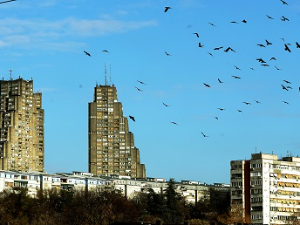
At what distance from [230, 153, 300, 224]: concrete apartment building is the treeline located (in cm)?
567

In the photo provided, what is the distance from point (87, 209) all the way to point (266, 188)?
149 feet

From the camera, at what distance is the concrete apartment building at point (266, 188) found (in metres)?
183

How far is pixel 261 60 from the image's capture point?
4838cm

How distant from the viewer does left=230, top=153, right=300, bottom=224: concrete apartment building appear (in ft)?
601

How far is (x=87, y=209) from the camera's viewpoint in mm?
153250

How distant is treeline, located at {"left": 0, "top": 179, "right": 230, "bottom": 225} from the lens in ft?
497

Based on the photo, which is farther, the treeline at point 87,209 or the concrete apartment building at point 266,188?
the concrete apartment building at point 266,188

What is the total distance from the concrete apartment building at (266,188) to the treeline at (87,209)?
18.6 feet

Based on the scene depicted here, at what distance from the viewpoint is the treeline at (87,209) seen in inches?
5960

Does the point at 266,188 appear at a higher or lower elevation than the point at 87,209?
higher

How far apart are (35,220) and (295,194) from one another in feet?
191

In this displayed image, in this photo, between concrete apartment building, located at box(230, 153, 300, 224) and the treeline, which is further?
concrete apartment building, located at box(230, 153, 300, 224)

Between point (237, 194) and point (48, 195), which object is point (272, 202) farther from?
point (48, 195)

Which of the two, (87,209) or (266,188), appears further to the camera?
(266,188)
